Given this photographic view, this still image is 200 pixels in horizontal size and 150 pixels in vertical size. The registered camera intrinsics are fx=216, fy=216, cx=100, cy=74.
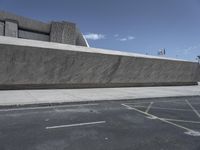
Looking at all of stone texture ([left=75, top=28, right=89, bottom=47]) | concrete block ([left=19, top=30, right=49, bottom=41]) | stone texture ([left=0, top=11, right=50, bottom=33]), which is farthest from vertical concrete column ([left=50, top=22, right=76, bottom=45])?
stone texture ([left=75, top=28, right=89, bottom=47])

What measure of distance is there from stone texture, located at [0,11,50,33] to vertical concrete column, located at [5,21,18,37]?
850mm

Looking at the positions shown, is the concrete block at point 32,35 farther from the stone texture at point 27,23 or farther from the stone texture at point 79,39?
the stone texture at point 79,39

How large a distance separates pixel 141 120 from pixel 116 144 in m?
2.67

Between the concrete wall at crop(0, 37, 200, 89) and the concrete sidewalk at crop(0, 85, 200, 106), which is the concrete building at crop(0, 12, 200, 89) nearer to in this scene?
the concrete wall at crop(0, 37, 200, 89)

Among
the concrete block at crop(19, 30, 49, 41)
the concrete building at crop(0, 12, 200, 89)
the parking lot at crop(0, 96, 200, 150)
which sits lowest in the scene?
the parking lot at crop(0, 96, 200, 150)

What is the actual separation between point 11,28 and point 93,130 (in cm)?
2728

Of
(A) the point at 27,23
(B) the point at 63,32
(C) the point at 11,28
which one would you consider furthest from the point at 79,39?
(C) the point at 11,28

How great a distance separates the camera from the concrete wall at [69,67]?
495 inches

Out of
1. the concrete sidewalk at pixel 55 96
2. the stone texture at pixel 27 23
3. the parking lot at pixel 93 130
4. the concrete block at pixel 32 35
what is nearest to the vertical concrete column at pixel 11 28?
the stone texture at pixel 27 23

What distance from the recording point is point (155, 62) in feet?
65.6

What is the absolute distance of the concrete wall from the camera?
1256cm

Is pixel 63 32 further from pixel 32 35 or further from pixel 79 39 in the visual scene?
pixel 32 35

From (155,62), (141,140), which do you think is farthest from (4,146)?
(155,62)

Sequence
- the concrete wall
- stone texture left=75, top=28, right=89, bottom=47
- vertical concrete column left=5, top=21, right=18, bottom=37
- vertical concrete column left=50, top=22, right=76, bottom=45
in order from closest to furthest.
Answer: the concrete wall < vertical concrete column left=5, top=21, right=18, bottom=37 < vertical concrete column left=50, top=22, right=76, bottom=45 < stone texture left=75, top=28, right=89, bottom=47
